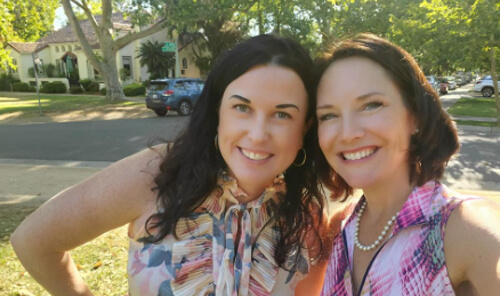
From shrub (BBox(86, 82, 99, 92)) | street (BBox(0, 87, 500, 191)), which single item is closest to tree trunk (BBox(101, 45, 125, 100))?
street (BBox(0, 87, 500, 191))

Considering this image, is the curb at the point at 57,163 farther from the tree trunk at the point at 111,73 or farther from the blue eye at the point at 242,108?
the tree trunk at the point at 111,73

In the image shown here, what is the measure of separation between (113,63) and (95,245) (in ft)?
62.1

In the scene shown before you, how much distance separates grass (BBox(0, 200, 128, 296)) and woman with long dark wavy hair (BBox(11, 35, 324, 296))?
1.66 meters

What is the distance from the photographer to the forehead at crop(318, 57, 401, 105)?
1.53 meters

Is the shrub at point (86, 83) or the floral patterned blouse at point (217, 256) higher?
the floral patterned blouse at point (217, 256)

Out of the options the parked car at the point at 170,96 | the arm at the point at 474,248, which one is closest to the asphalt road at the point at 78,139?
the parked car at the point at 170,96

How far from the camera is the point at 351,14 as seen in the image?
2339 cm

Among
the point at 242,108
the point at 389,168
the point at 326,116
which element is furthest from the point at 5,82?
the point at 389,168

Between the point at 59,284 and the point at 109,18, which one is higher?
the point at 109,18

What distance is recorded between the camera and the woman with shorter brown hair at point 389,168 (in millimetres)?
1313

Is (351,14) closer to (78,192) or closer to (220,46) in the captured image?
(220,46)

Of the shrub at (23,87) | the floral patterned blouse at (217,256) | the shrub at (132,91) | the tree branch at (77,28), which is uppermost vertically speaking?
the tree branch at (77,28)

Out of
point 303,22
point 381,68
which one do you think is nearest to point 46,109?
point 303,22

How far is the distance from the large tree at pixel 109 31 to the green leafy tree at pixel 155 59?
44.6 feet
